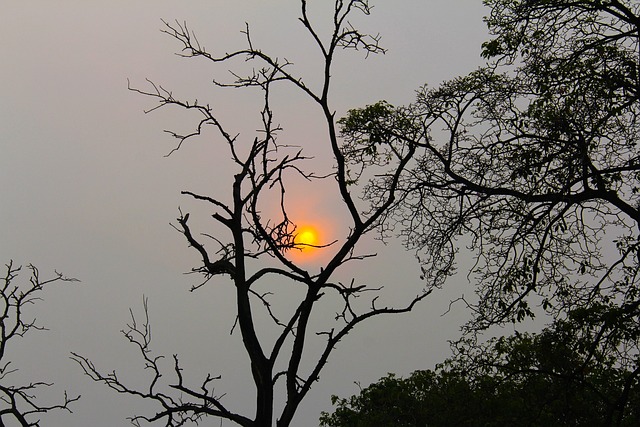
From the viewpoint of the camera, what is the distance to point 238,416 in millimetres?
6688

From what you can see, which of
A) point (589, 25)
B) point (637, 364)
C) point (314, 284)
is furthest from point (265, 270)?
point (589, 25)

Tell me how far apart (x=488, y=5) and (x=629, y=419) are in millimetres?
12181

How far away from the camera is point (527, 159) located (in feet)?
44.5

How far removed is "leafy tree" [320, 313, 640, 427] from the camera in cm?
1263

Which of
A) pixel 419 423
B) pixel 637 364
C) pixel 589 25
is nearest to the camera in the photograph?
pixel 637 364

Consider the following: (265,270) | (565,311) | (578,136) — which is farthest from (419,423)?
(265,270)

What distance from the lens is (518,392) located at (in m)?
21.5

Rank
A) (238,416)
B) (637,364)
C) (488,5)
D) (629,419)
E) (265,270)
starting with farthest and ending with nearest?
(629,419), (488,5), (637,364), (265,270), (238,416)

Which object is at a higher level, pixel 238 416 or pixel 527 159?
pixel 527 159

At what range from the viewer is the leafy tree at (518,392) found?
1263 centimetres

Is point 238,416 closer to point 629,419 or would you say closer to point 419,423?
point 629,419

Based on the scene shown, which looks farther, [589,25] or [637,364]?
[589,25]

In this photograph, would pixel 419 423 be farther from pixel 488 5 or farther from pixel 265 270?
pixel 265 270

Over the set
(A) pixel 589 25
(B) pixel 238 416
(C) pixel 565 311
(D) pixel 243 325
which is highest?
(A) pixel 589 25
